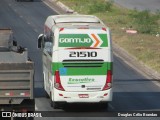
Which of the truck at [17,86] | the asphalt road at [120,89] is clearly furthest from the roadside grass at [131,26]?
the truck at [17,86]

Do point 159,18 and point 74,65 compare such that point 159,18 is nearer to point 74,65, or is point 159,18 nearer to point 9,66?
point 74,65

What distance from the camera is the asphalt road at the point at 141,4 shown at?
249 ft

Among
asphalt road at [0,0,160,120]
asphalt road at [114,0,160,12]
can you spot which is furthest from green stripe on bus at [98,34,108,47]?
asphalt road at [114,0,160,12]

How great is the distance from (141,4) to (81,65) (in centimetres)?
5272

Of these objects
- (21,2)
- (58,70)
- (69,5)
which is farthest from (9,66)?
(21,2)

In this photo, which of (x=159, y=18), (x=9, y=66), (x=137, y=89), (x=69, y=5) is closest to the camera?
(x=9, y=66)

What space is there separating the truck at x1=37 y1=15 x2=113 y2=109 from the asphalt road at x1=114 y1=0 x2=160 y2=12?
45679 millimetres

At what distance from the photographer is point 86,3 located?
3039 inches

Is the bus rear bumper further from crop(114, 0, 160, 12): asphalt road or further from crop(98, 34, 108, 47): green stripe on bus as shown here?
crop(114, 0, 160, 12): asphalt road

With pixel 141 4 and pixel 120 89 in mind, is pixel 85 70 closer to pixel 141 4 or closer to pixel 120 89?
pixel 120 89

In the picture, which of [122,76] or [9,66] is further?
[122,76]

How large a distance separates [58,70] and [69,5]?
4805 cm

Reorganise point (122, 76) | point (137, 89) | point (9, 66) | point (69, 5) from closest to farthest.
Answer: point (9, 66)
point (137, 89)
point (122, 76)
point (69, 5)

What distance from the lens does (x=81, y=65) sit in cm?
2847
